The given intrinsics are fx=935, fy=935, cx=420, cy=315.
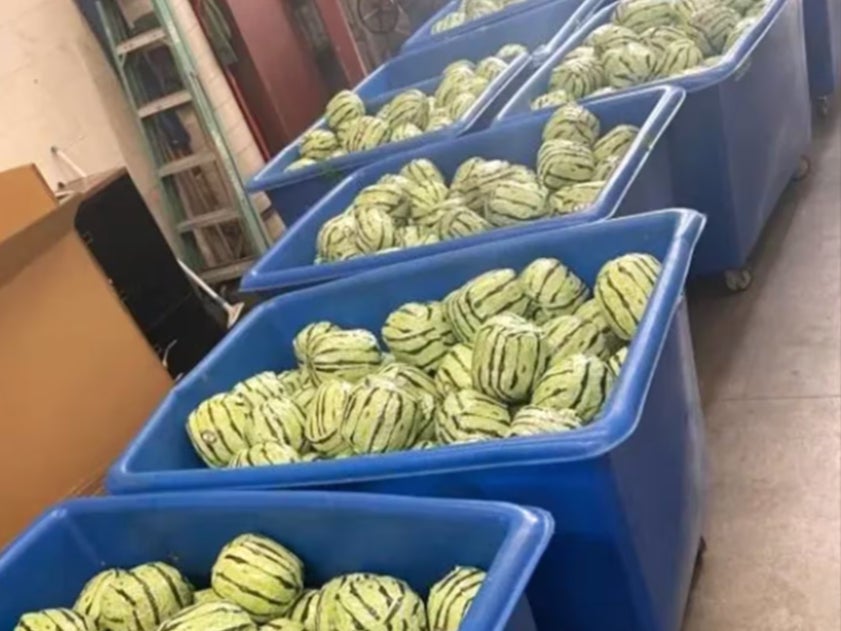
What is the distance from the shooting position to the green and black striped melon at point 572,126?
7.05 ft

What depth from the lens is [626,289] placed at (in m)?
1.52

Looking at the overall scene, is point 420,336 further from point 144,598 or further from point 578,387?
point 144,598

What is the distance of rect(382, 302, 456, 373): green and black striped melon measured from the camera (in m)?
1.67

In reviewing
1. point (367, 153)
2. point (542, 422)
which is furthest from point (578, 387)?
point (367, 153)

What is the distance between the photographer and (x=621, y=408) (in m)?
1.19

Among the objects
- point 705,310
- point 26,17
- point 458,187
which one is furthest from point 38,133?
point 705,310

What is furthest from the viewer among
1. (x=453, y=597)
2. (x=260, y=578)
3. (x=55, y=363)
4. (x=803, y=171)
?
(x=803, y=171)

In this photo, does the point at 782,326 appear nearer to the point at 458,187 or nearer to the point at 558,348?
the point at 458,187

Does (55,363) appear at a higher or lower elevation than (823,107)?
higher

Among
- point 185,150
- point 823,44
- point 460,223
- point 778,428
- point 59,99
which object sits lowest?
point 778,428

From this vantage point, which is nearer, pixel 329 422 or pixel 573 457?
pixel 573 457

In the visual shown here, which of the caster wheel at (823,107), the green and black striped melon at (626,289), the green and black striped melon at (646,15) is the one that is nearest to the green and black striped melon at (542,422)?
the green and black striped melon at (626,289)

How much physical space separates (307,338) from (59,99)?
7.93ft

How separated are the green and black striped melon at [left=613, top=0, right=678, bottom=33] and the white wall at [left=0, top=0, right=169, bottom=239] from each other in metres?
2.19
